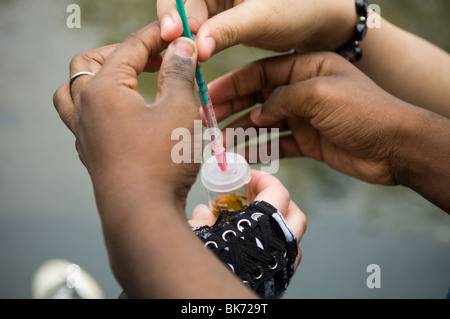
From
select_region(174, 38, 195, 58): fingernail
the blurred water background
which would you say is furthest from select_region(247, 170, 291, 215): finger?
the blurred water background

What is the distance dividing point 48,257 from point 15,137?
0.52 meters

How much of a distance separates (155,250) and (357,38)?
3.25ft

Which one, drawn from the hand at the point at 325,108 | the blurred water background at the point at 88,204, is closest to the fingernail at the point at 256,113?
the hand at the point at 325,108

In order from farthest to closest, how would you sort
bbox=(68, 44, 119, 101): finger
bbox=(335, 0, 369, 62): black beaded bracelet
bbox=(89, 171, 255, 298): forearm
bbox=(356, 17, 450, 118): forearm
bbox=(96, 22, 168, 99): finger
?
bbox=(356, 17, 450, 118): forearm < bbox=(335, 0, 369, 62): black beaded bracelet < bbox=(68, 44, 119, 101): finger < bbox=(96, 22, 168, 99): finger < bbox=(89, 171, 255, 298): forearm

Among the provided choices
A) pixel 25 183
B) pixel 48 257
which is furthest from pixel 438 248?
pixel 25 183

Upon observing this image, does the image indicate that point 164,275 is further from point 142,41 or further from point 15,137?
point 15,137

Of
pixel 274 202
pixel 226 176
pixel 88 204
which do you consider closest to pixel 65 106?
pixel 226 176

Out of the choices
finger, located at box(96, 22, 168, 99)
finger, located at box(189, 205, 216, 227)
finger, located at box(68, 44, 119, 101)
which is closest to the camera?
finger, located at box(96, 22, 168, 99)

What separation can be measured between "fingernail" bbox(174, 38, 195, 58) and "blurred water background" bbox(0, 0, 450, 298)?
824 millimetres

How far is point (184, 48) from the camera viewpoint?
758 mm

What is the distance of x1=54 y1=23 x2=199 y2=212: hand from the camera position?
59 centimetres

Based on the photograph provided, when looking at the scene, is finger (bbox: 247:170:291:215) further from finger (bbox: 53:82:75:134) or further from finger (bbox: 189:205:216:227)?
finger (bbox: 53:82:75:134)

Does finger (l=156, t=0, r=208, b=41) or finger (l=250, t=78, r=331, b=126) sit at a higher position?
finger (l=156, t=0, r=208, b=41)

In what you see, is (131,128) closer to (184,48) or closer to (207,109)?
(184,48)
